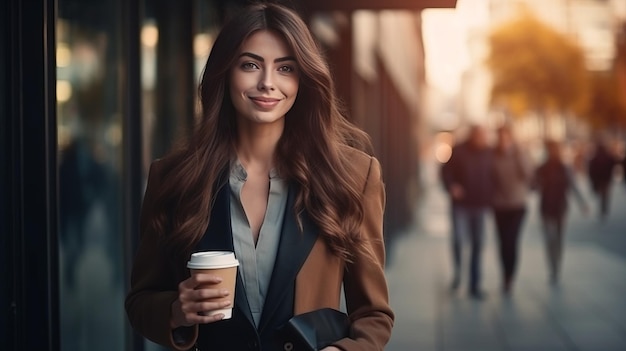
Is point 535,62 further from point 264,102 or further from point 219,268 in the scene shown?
point 219,268

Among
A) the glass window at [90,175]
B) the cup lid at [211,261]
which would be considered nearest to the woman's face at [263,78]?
the cup lid at [211,261]

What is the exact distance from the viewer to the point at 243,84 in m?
2.61

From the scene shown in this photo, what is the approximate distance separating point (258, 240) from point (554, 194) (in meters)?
11.1

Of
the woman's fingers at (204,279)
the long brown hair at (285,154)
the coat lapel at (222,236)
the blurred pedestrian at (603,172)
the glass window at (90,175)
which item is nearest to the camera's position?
the woman's fingers at (204,279)

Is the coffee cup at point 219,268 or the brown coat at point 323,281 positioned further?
the brown coat at point 323,281

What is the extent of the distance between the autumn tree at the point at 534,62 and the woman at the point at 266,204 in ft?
164

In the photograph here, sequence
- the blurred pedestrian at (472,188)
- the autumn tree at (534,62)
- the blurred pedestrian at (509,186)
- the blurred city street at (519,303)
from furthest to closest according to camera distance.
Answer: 1. the autumn tree at (534,62)
2. the blurred pedestrian at (472,188)
3. the blurred pedestrian at (509,186)
4. the blurred city street at (519,303)

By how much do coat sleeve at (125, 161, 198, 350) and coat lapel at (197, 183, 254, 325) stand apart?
118mm

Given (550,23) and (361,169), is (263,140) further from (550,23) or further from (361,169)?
(550,23)

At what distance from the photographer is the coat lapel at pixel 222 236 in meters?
2.48

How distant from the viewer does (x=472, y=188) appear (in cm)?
1225

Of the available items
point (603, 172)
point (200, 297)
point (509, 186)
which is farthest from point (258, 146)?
point (603, 172)

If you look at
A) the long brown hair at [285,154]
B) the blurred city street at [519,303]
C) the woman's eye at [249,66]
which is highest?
the woman's eye at [249,66]

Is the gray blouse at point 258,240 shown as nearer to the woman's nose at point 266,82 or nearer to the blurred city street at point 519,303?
the woman's nose at point 266,82
